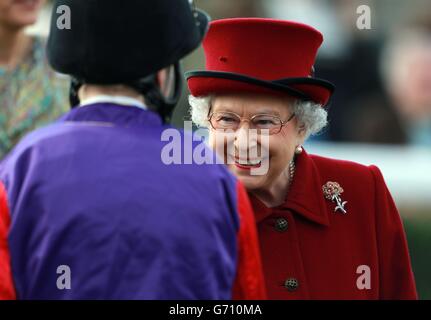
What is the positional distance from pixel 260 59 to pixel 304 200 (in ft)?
1.77

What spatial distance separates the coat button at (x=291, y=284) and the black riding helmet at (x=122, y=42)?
119 cm

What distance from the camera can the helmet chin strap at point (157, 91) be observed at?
3.08 m

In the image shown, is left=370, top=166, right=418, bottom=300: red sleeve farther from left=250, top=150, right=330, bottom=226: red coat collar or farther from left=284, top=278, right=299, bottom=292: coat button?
left=284, top=278, right=299, bottom=292: coat button

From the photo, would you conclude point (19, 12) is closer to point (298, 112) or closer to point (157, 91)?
point (298, 112)

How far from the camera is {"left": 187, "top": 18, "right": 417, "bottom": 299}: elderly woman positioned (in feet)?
13.5

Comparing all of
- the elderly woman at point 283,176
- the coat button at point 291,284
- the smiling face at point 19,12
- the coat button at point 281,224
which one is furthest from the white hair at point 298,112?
the smiling face at point 19,12

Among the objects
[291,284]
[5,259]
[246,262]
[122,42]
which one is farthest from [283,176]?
[5,259]

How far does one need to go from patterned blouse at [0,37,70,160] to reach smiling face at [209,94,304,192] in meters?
1.35

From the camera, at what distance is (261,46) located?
4160 millimetres

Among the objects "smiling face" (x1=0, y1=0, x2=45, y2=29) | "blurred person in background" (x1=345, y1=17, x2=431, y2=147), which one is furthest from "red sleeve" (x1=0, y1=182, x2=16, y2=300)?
"blurred person in background" (x1=345, y1=17, x2=431, y2=147)

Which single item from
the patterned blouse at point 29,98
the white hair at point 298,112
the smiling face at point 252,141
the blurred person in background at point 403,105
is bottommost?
the smiling face at point 252,141

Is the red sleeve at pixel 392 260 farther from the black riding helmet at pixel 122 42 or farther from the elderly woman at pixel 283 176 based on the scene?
the black riding helmet at pixel 122 42

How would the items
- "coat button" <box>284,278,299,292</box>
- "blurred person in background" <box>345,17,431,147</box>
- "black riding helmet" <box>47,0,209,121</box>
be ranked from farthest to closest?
"blurred person in background" <box>345,17,431,147</box>
"coat button" <box>284,278,299,292</box>
"black riding helmet" <box>47,0,209,121</box>
